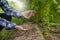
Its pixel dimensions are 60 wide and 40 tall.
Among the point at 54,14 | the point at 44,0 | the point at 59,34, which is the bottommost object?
the point at 59,34

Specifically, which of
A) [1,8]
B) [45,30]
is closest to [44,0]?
[45,30]

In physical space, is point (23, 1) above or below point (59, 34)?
above

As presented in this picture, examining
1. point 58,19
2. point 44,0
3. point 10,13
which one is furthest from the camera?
point 58,19

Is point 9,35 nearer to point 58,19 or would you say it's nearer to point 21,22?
point 21,22

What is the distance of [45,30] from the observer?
192 cm

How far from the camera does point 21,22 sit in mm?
2119

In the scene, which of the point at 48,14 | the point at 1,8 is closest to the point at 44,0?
the point at 48,14

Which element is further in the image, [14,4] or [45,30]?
[14,4]

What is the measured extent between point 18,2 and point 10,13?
44cm

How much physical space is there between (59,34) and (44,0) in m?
0.34

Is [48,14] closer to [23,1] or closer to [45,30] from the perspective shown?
[45,30]

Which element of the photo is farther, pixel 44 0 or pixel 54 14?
pixel 54 14

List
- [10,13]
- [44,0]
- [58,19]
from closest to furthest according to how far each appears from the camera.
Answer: [10,13], [44,0], [58,19]

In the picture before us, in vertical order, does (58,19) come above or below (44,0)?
below
